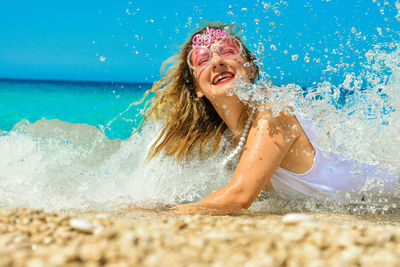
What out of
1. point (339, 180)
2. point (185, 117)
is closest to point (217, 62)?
point (185, 117)

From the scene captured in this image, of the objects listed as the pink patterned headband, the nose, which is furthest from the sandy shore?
the pink patterned headband

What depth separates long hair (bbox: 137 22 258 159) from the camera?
341cm

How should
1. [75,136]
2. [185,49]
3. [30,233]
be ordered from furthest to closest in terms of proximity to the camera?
[75,136] < [185,49] < [30,233]

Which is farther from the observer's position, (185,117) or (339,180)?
(185,117)

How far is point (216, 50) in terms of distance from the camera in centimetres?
300

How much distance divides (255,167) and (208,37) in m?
1.29

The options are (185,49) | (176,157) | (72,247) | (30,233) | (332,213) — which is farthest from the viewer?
(176,157)

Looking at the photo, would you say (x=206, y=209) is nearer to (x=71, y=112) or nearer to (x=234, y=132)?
(x=234, y=132)

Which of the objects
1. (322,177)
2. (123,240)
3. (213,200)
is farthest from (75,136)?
(123,240)

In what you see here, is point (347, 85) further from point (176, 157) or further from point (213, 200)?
point (176, 157)

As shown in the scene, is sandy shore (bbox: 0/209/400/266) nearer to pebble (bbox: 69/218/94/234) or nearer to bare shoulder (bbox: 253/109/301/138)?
pebble (bbox: 69/218/94/234)

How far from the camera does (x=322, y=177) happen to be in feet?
9.23

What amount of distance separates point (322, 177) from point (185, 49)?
5.51 ft

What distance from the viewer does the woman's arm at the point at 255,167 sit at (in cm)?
251
